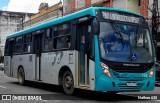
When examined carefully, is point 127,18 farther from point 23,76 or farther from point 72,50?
point 23,76

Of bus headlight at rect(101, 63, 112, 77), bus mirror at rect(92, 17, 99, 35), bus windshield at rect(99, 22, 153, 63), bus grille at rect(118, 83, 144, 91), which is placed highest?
bus mirror at rect(92, 17, 99, 35)

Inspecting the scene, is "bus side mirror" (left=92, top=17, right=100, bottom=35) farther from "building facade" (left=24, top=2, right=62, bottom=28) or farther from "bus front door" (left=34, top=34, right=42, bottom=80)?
"building facade" (left=24, top=2, right=62, bottom=28)

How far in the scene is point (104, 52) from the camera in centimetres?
1159

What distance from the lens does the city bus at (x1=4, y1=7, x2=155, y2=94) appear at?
37.8 ft

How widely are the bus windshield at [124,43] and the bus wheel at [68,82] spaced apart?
2155 mm

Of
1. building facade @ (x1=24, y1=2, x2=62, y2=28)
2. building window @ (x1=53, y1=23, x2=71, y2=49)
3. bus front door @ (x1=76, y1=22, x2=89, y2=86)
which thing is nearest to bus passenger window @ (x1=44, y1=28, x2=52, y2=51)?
building window @ (x1=53, y1=23, x2=71, y2=49)

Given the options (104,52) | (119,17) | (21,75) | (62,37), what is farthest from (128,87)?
(21,75)

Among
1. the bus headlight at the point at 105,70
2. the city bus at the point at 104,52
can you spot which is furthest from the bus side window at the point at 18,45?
the bus headlight at the point at 105,70

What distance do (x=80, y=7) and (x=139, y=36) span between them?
32.5 metres

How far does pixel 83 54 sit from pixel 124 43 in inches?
59.4

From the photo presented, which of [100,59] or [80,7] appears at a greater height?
[80,7]

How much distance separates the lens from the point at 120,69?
38.2ft

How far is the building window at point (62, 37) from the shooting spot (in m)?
13.5

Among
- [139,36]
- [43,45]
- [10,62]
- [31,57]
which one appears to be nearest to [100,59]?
[139,36]
